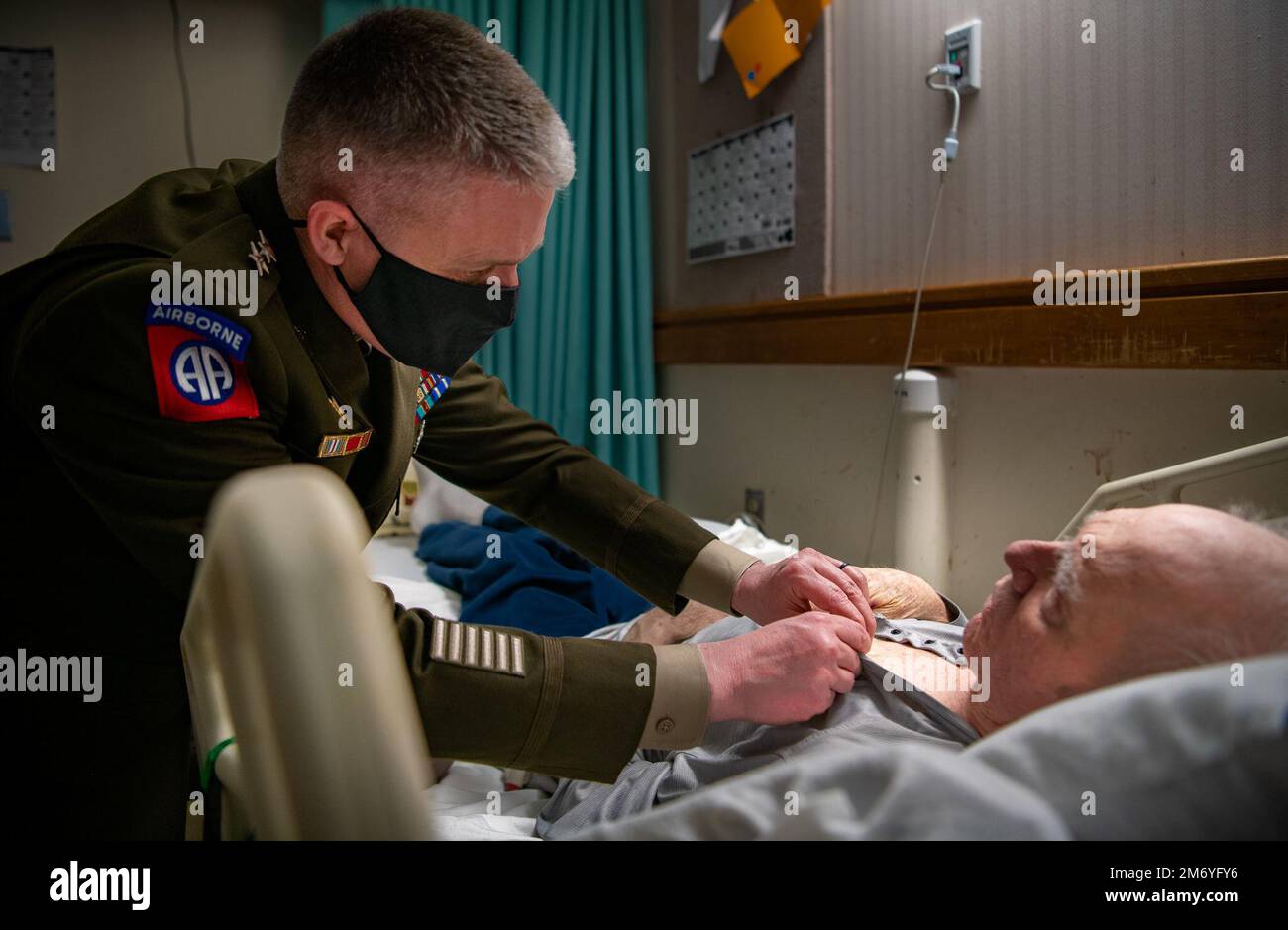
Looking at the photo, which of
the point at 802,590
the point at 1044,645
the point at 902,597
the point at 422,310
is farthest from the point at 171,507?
the point at 902,597

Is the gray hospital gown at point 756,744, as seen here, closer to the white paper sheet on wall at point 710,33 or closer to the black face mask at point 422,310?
the black face mask at point 422,310

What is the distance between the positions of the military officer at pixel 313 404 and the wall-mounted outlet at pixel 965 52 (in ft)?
3.46

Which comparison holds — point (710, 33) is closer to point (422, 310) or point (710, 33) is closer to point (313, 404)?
point (422, 310)

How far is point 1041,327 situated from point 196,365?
139 centimetres

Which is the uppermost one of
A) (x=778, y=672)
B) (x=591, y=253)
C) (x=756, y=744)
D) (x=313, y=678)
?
(x=591, y=253)

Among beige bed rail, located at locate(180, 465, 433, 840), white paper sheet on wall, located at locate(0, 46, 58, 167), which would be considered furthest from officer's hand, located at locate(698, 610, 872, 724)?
white paper sheet on wall, located at locate(0, 46, 58, 167)

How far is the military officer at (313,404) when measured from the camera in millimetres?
844

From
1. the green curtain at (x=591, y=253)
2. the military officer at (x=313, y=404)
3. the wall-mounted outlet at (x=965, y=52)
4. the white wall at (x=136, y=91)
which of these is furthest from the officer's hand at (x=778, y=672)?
the white wall at (x=136, y=91)

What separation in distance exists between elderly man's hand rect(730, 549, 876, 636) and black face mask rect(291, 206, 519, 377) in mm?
481

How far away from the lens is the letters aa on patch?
843 mm

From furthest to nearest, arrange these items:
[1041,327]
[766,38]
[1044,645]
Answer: [766,38] → [1041,327] → [1044,645]

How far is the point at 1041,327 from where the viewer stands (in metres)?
1.62

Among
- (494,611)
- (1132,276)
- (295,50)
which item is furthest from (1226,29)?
(295,50)
